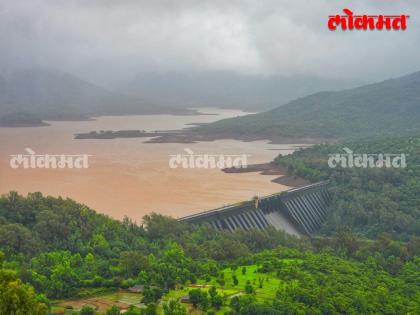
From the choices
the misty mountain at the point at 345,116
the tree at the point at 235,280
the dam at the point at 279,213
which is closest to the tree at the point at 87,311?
the tree at the point at 235,280

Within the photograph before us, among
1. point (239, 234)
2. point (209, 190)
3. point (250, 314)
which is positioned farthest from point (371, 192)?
point (250, 314)

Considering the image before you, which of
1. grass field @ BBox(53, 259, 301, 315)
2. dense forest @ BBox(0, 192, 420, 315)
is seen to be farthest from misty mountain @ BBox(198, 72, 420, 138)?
grass field @ BBox(53, 259, 301, 315)

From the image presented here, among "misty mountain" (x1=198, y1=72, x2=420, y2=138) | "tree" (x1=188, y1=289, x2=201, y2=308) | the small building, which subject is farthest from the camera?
"misty mountain" (x1=198, y1=72, x2=420, y2=138)

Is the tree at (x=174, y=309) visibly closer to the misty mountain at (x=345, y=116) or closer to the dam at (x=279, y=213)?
the dam at (x=279, y=213)

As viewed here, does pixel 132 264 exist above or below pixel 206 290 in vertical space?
above

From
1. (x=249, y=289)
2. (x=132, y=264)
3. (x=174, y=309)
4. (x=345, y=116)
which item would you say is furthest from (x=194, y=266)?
(x=345, y=116)

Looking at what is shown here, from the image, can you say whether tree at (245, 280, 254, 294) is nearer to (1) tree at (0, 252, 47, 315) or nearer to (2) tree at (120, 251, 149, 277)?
(2) tree at (120, 251, 149, 277)

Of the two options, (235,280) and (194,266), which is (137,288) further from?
(235,280)
